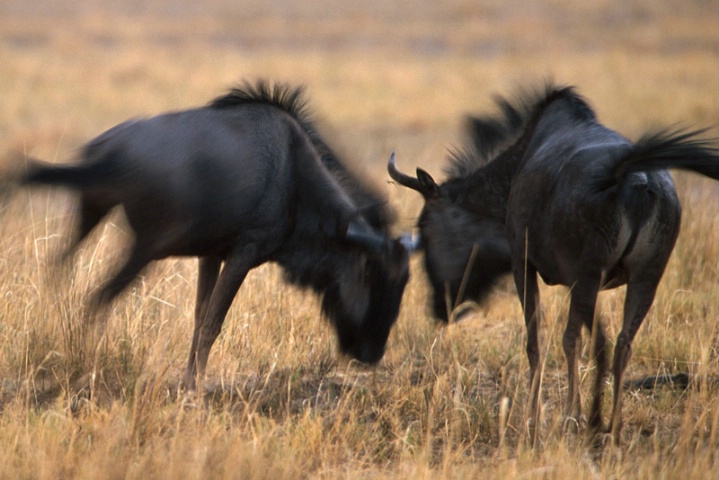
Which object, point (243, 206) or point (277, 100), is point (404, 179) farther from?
point (243, 206)

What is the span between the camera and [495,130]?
5.84 m

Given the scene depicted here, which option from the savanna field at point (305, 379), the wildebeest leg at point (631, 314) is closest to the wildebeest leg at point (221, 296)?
the savanna field at point (305, 379)

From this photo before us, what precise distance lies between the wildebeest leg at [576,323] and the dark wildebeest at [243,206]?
3.92 ft

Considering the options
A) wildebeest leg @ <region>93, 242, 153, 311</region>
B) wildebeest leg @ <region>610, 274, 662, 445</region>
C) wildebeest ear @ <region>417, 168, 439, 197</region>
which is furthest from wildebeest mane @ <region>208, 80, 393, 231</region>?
wildebeest leg @ <region>610, 274, 662, 445</region>

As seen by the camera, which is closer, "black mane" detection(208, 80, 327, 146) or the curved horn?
"black mane" detection(208, 80, 327, 146)

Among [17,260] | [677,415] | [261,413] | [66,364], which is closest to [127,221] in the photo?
[66,364]

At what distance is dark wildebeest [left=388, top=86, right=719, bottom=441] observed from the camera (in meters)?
4.48

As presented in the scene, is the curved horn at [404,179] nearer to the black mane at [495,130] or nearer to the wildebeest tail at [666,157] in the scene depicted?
the black mane at [495,130]

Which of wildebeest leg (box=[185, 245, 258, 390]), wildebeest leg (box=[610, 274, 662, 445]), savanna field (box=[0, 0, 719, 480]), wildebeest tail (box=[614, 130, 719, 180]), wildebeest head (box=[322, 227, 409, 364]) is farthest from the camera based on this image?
wildebeest head (box=[322, 227, 409, 364])

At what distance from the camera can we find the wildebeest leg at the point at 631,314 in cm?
459

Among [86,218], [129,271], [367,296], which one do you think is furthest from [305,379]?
[86,218]

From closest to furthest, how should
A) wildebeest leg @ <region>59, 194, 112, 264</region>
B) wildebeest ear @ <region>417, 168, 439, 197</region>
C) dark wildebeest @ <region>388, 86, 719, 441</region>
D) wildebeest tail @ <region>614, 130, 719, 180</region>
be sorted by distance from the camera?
wildebeest tail @ <region>614, 130, 719, 180</region> < dark wildebeest @ <region>388, 86, 719, 441</region> < wildebeest leg @ <region>59, 194, 112, 264</region> < wildebeest ear @ <region>417, 168, 439, 197</region>

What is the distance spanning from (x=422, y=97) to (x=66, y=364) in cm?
1660

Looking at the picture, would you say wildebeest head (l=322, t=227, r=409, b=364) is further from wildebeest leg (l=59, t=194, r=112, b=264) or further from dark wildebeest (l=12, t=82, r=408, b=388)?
wildebeest leg (l=59, t=194, r=112, b=264)
